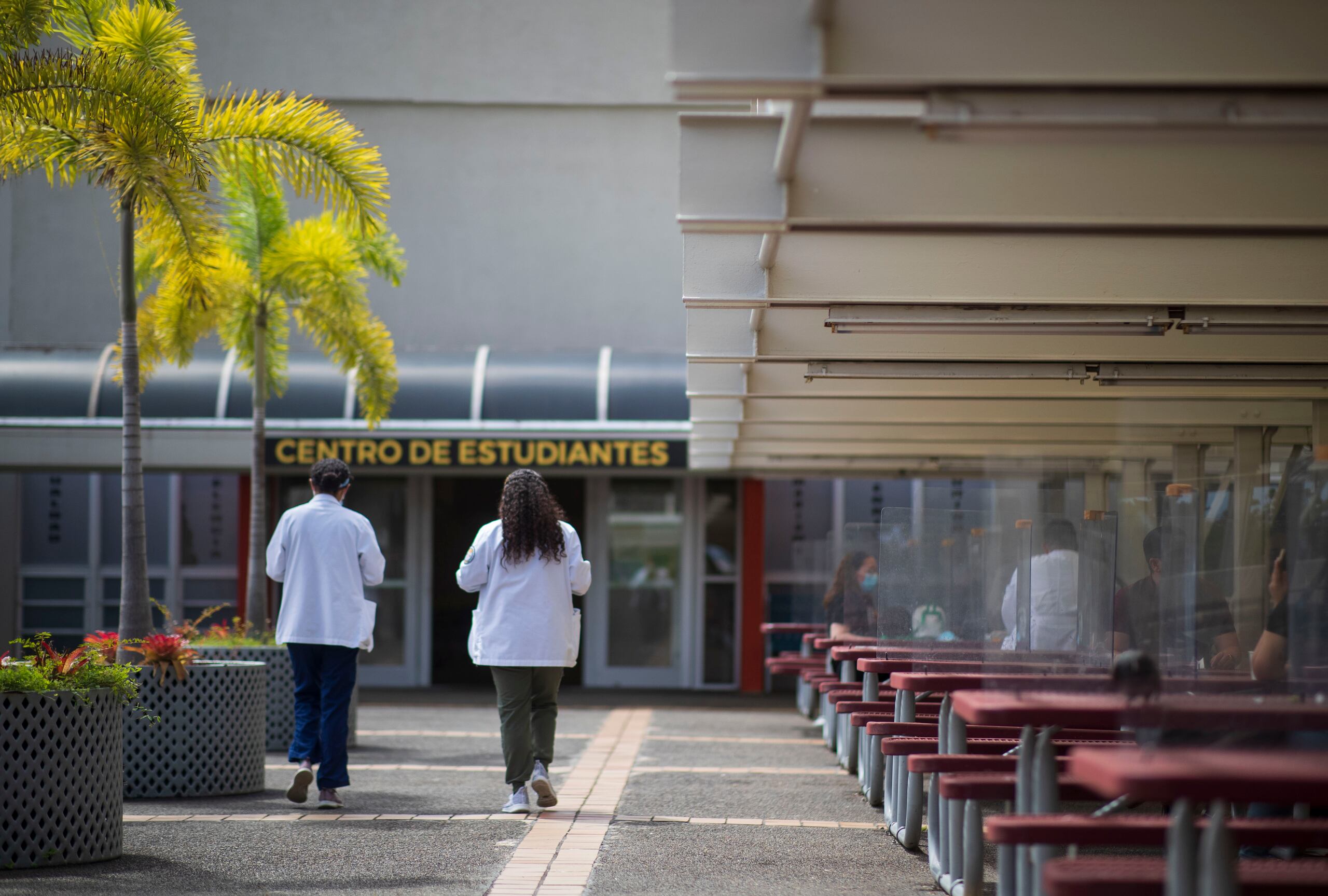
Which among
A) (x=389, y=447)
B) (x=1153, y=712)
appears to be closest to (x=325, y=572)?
(x=1153, y=712)

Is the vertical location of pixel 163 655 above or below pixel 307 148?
below

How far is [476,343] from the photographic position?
18.8 metres

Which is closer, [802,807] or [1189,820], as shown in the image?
[1189,820]

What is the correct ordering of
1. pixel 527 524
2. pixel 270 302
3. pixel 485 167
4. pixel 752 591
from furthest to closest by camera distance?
1. pixel 485 167
2. pixel 752 591
3. pixel 270 302
4. pixel 527 524

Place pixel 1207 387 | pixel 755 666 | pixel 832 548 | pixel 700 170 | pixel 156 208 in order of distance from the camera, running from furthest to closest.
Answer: pixel 755 666
pixel 832 548
pixel 1207 387
pixel 156 208
pixel 700 170

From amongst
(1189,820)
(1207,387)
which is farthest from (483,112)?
(1189,820)

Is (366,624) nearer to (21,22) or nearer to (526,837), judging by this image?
(526,837)

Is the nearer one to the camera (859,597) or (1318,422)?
(1318,422)

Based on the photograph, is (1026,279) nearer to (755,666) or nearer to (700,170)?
(700,170)

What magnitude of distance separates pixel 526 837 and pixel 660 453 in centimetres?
979

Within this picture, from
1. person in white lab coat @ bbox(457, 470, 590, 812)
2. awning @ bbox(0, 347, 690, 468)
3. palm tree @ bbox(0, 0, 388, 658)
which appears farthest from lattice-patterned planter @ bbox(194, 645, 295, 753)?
awning @ bbox(0, 347, 690, 468)

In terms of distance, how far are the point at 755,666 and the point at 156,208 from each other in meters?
10.7

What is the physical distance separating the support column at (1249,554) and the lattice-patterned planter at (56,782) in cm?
482

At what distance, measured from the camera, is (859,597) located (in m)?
11.0
